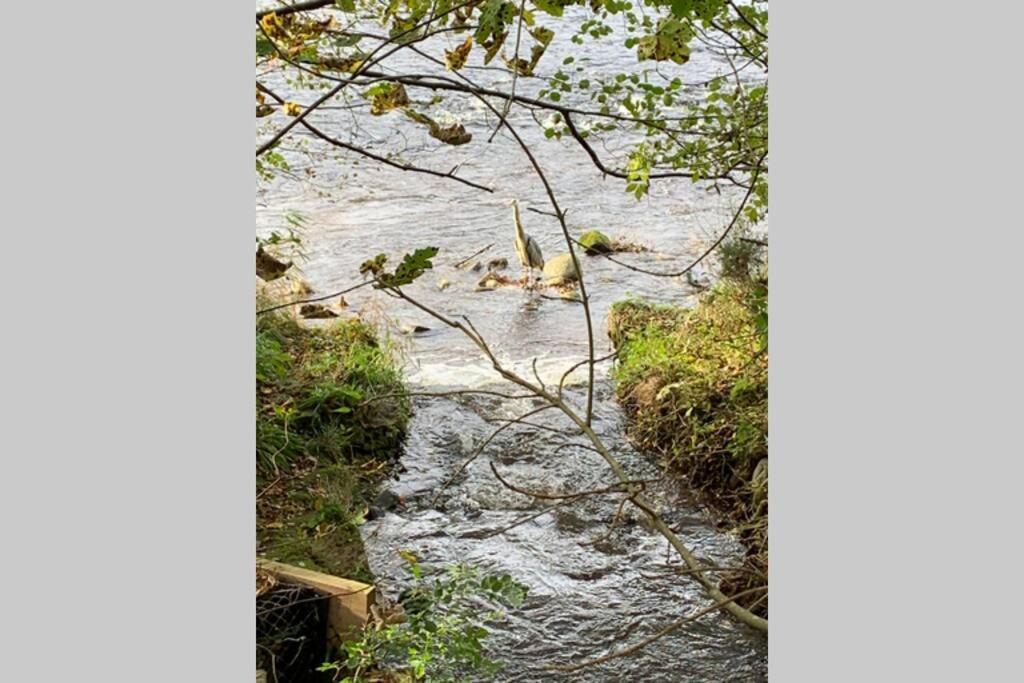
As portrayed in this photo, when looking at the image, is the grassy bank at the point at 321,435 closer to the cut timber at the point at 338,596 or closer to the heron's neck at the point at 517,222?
the cut timber at the point at 338,596

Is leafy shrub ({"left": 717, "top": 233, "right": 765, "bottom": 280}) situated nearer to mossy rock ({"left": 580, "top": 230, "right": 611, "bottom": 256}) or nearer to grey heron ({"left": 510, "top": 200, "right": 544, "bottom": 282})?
mossy rock ({"left": 580, "top": 230, "right": 611, "bottom": 256})

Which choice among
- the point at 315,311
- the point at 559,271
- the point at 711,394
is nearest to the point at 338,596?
the point at 315,311

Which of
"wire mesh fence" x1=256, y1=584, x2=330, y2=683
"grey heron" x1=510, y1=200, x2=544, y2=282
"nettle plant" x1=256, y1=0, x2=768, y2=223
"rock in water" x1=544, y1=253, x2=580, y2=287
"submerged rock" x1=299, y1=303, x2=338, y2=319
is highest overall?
"nettle plant" x1=256, y1=0, x2=768, y2=223

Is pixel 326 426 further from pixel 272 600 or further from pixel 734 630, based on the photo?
pixel 734 630

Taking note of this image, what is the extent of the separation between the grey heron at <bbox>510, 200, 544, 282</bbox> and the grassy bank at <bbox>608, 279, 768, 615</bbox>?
28cm

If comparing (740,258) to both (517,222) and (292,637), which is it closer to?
(517,222)

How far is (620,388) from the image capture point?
371 centimetres

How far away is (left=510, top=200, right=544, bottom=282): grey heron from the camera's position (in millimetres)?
3641

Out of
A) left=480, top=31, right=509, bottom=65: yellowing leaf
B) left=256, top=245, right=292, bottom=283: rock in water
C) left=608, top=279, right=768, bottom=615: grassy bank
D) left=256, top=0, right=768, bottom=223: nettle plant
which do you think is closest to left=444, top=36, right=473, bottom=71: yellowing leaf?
left=256, top=0, right=768, bottom=223: nettle plant

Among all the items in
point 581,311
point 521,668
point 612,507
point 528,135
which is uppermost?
point 528,135

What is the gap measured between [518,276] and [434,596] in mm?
980

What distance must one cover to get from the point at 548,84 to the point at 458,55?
283 millimetres

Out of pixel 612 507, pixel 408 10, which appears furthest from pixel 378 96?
pixel 612 507

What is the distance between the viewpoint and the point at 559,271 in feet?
12.0
